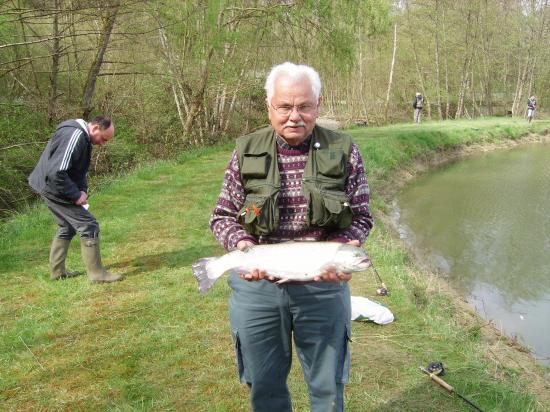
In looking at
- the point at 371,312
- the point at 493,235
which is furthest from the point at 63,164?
the point at 493,235

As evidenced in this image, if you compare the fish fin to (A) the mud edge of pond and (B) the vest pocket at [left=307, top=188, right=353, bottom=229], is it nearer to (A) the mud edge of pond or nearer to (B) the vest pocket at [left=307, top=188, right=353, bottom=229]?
(B) the vest pocket at [left=307, top=188, right=353, bottom=229]

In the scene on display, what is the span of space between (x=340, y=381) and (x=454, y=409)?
5.30 feet

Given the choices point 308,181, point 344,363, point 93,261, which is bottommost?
point 93,261

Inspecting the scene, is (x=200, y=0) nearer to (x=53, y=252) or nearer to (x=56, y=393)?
(x=53, y=252)

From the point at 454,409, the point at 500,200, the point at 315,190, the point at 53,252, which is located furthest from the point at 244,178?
the point at 500,200

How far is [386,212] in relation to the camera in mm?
12828

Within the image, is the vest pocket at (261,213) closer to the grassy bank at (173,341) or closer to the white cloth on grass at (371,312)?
the grassy bank at (173,341)

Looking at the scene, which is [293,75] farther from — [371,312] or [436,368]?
[371,312]

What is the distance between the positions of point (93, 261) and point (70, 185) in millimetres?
981

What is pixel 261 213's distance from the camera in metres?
2.57

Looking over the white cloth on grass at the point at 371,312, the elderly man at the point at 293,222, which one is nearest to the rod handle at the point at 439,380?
the white cloth on grass at the point at 371,312

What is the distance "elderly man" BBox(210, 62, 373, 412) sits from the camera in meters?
2.59

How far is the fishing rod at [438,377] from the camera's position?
3961 millimetres

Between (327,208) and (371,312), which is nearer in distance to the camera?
(327,208)
